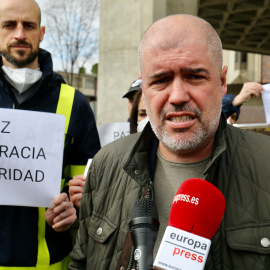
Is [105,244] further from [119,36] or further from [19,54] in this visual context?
[119,36]

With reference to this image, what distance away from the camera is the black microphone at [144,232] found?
121 centimetres

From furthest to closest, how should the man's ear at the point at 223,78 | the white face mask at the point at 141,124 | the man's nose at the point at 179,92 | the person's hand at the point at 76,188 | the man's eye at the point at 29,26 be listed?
the white face mask at the point at 141,124 < the man's eye at the point at 29,26 < the person's hand at the point at 76,188 < the man's ear at the point at 223,78 < the man's nose at the point at 179,92

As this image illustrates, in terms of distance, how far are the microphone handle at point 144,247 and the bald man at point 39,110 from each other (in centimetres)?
99

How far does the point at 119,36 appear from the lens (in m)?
7.97

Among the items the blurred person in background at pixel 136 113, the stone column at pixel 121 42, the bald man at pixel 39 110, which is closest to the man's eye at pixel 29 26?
the bald man at pixel 39 110

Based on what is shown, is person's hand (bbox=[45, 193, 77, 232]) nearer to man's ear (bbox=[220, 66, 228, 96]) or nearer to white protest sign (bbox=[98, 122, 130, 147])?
man's ear (bbox=[220, 66, 228, 96])

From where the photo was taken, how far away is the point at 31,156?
2.23 meters

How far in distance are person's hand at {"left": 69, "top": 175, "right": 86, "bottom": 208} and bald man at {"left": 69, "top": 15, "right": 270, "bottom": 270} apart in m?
0.46

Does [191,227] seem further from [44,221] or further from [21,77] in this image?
[21,77]

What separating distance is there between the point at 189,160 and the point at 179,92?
31cm

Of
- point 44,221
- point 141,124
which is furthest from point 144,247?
point 141,124

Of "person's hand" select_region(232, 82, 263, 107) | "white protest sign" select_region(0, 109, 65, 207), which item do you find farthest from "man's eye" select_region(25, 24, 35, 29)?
"person's hand" select_region(232, 82, 263, 107)

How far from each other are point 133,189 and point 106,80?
6.63 m

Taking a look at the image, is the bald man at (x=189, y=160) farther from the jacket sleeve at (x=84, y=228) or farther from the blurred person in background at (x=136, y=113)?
the blurred person in background at (x=136, y=113)
